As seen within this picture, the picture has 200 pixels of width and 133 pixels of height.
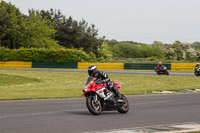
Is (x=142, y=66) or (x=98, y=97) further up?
(x=98, y=97)

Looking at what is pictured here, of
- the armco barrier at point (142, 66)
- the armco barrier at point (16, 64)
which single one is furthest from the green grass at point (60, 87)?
the armco barrier at point (16, 64)

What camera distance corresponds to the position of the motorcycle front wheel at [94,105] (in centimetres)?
964

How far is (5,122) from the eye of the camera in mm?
8305

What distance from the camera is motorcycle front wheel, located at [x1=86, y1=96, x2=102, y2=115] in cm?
964

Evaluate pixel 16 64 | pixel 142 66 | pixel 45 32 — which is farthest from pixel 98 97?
pixel 45 32

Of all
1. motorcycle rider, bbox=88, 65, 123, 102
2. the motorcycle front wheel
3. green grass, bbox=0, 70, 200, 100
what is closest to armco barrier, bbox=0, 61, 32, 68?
green grass, bbox=0, 70, 200, 100

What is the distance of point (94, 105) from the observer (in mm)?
9844

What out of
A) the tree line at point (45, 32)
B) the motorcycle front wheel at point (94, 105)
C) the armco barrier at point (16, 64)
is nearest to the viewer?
the motorcycle front wheel at point (94, 105)

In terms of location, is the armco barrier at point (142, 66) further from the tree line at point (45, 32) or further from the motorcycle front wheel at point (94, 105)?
the motorcycle front wheel at point (94, 105)

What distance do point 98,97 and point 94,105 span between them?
0.87ft

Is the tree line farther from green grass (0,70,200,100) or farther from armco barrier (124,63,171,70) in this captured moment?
green grass (0,70,200,100)

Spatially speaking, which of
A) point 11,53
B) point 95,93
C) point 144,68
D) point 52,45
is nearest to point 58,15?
point 52,45

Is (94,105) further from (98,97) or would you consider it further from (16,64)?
(16,64)

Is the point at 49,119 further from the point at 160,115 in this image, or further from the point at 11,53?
the point at 11,53
